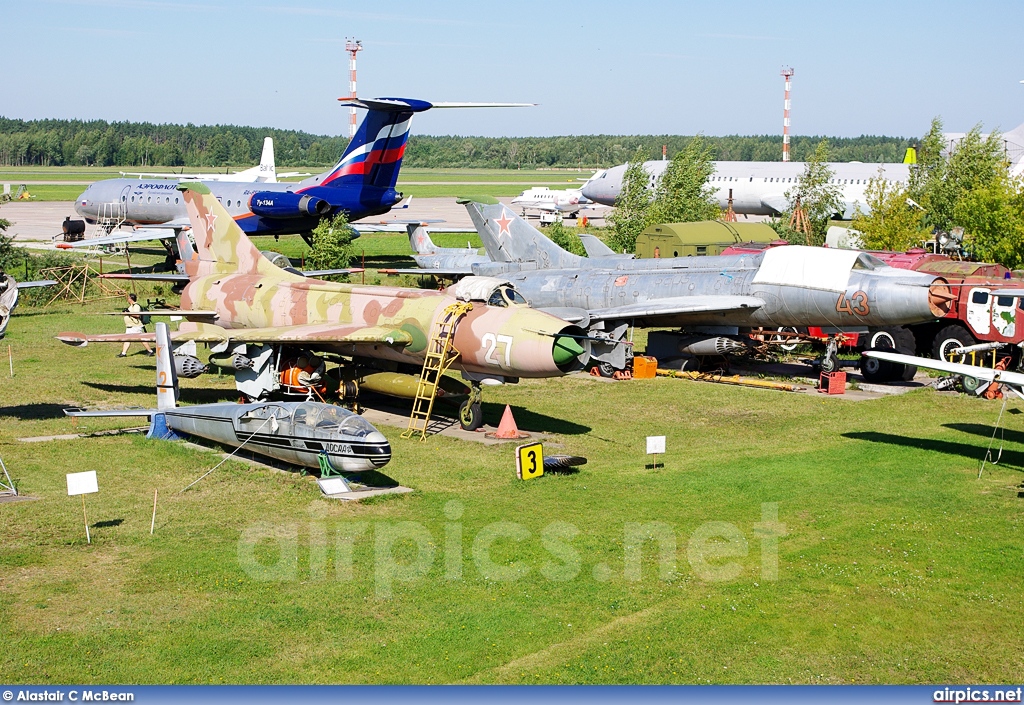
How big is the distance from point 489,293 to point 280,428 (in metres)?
6.08

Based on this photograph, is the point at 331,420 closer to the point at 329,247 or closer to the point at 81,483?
the point at 81,483

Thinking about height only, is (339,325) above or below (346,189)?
below

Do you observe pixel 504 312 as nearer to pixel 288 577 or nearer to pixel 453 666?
pixel 288 577

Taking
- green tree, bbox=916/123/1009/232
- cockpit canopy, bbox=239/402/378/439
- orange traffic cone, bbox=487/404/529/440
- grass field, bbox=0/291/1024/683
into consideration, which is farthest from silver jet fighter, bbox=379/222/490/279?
green tree, bbox=916/123/1009/232

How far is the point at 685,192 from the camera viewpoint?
55.5 meters

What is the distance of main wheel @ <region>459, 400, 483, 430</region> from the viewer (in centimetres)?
2336

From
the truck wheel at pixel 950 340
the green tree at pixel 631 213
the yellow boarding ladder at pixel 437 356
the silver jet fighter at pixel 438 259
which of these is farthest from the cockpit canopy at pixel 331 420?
the green tree at pixel 631 213

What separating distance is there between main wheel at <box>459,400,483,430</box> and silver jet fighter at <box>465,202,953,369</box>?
289 cm

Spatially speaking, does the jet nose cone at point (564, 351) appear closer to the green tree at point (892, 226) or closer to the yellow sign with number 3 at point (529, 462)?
the yellow sign with number 3 at point (529, 462)

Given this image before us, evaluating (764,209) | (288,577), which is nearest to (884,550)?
(288,577)

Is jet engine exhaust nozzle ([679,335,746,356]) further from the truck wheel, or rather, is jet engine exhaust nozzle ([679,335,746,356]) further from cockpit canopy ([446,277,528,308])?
cockpit canopy ([446,277,528,308])

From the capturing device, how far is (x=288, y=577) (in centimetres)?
1449

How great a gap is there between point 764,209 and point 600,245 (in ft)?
132

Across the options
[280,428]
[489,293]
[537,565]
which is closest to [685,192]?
[489,293]
